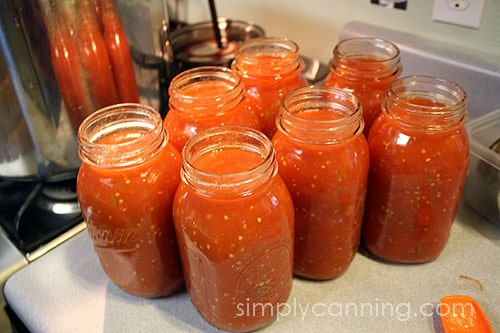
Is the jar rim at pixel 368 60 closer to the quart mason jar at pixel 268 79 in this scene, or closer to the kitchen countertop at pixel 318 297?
the quart mason jar at pixel 268 79

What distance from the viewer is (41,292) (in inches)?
25.5

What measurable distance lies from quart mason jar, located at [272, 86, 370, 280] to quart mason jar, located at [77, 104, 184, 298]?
0.49 ft

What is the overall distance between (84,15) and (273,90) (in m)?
0.29

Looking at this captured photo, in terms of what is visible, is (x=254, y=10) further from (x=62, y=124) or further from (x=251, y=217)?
(x=251, y=217)

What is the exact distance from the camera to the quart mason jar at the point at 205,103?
600 mm

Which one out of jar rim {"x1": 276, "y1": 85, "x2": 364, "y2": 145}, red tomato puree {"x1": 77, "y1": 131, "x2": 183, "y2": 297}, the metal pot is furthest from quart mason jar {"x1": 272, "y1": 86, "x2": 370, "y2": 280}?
the metal pot

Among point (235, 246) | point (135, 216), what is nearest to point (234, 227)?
point (235, 246)

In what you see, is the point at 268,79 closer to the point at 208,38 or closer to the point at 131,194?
the point at 131,194

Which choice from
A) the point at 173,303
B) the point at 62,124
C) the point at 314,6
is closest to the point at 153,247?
the point at 173,303

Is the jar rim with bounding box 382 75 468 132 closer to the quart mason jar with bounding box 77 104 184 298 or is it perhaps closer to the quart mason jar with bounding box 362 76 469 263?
the quart mason jar with bounding box 362 76 469 263

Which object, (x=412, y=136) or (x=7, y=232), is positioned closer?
(x=412, y=136)

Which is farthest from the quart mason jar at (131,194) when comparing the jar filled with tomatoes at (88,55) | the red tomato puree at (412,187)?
the red tomato puree at (412,187)

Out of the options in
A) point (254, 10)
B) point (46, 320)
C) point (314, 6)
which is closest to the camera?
point (46, 320)

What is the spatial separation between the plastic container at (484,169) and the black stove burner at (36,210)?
2.07ft
